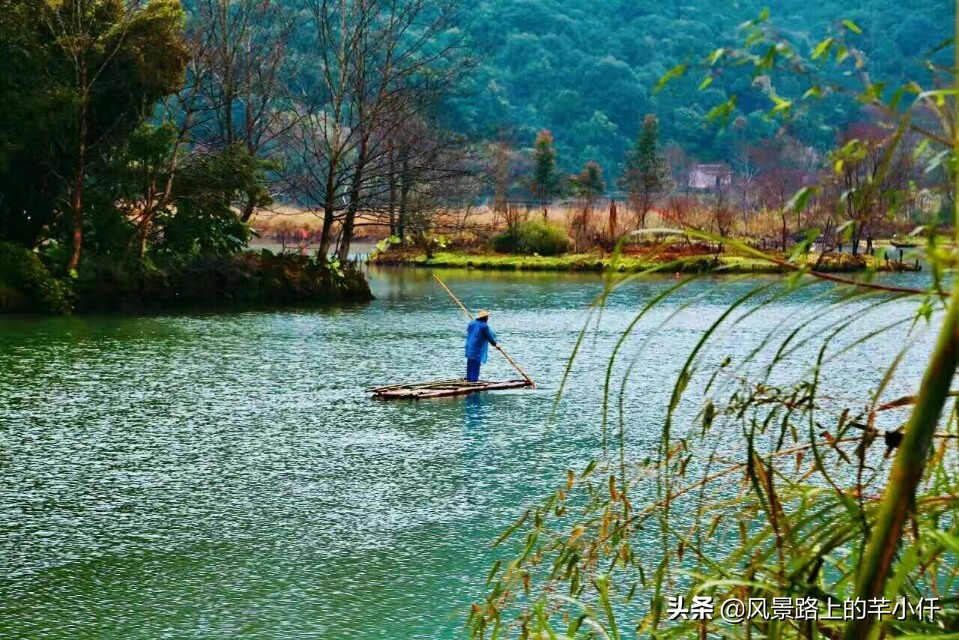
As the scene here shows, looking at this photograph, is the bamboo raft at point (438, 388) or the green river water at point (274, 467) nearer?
the green river water at point (274, 467)

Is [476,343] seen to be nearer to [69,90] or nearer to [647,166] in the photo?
[69,90]

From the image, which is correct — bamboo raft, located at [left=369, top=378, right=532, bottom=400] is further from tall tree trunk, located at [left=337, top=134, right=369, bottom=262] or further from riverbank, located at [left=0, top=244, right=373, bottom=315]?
tall tree trunk, located at [left=337, top=134, right=369, bottom=262]

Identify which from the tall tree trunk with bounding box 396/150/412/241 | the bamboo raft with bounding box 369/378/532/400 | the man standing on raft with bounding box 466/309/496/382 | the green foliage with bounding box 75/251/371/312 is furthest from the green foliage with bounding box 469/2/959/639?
the tall tree trunk with bounding box 396/150/412/241

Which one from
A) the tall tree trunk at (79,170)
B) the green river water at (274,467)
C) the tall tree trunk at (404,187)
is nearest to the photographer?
the green river water at (274,467)

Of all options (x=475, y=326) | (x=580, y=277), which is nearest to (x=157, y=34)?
(x=475, y=326)

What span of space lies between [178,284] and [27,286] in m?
3.05

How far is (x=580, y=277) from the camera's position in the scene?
34.0m

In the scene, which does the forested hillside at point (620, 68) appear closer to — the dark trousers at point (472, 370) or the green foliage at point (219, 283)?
the green foliage at point (219, 283)

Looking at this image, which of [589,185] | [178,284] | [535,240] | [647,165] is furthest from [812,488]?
[647,165]

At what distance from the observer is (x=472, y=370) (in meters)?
13.8

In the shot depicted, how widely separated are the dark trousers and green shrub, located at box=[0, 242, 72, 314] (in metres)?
10.2

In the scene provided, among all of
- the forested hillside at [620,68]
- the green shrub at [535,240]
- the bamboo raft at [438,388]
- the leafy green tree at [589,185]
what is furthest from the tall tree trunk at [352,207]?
the forested hillside at [620,68]

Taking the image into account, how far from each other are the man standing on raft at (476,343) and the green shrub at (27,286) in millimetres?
10242

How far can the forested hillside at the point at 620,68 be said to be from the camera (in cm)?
8162
